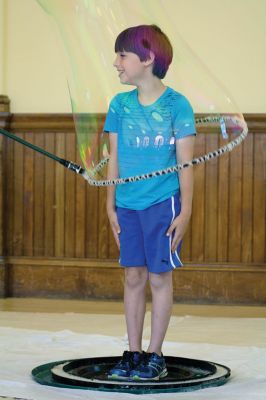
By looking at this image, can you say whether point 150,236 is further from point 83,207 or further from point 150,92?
point 83,207

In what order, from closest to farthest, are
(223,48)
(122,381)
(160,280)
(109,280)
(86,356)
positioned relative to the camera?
(122,381)
(160,280)
(86,356)
(223,48)
(109,280)

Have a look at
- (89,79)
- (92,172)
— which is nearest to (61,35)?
(89,79)

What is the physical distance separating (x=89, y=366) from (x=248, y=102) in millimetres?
2666

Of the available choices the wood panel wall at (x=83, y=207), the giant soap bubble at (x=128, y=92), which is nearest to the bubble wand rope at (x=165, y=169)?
the giant soap bubble at (x=128, y=92)

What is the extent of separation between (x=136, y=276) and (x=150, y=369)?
278mm

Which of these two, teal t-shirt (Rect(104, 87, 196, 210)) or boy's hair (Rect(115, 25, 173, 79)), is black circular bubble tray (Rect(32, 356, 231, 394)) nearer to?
teal t-shirt (Rect(104, 87, 196, 210))

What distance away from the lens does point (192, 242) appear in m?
5.29

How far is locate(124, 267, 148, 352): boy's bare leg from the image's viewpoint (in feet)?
9.12

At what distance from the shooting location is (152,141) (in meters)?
2.66

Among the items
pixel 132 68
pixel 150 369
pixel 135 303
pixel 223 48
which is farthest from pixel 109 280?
pixel 132 68

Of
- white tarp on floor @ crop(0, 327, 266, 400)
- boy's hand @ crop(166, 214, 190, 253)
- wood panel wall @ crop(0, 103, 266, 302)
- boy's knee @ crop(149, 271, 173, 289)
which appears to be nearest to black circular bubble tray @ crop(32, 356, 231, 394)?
white tarp on floor @ crop(0, 327, 266, 400)

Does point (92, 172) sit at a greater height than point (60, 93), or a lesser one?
lesser

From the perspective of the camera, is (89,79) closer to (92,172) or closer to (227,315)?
(92,172)

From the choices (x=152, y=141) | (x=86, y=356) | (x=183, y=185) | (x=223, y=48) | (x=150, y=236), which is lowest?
(x=86, y=356)
